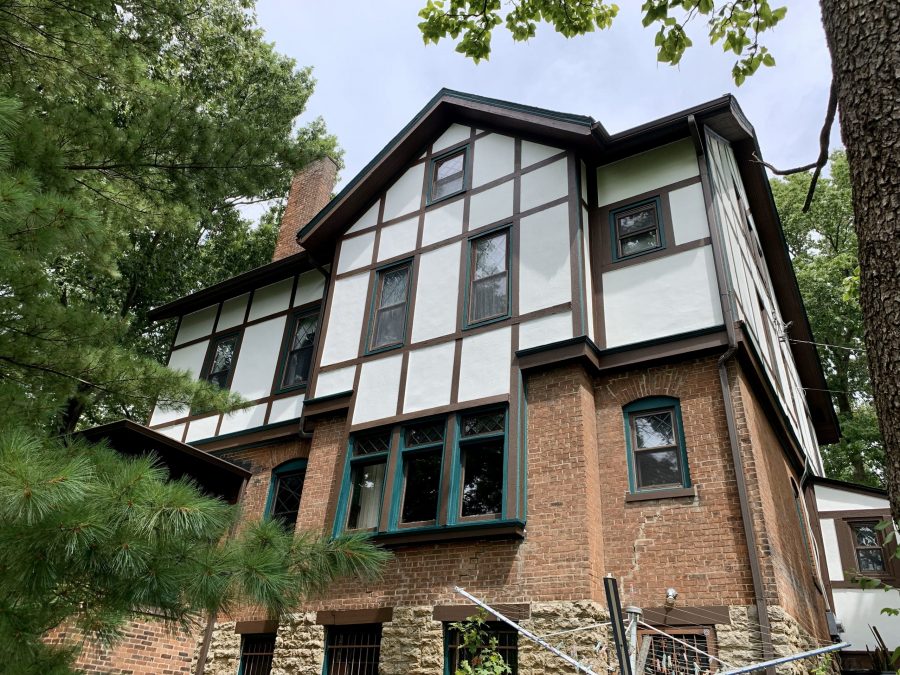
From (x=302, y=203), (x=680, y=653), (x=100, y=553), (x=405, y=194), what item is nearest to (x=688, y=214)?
(x=405, y=194)

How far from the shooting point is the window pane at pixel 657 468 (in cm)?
881

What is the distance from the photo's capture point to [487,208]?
11.7 meters

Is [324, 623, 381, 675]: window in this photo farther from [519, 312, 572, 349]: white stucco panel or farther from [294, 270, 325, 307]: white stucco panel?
[294, 270, 325, 307]: white stucco panel

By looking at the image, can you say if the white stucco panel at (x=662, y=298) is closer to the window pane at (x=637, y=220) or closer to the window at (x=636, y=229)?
the window at (x=636, y=229)

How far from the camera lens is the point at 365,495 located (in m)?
10.7

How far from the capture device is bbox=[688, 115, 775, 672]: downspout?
7.54m

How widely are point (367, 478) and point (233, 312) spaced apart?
22.3 ft

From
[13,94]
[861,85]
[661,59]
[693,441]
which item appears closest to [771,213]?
[693,441]

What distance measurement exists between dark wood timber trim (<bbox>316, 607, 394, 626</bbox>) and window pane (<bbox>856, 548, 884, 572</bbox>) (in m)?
9.28

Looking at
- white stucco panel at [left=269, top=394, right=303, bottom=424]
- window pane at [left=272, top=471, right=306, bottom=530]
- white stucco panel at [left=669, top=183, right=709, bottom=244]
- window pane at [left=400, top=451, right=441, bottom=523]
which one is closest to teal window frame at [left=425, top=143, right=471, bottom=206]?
white stucco panel at [left=669, top=183, right=709, bottom=244]

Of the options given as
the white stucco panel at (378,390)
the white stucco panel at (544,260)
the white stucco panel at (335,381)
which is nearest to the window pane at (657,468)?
the white stucco panel at (544,260)

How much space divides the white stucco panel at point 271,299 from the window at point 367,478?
4951 millimetres

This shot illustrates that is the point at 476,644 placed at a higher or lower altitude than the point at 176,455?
lower

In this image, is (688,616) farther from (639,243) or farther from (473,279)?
(473,279)
